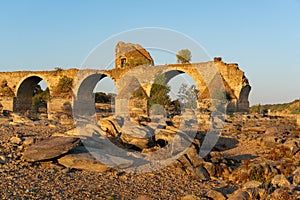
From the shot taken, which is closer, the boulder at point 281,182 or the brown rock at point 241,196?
the brown rock at point 241,196

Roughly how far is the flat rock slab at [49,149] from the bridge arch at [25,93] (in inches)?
966

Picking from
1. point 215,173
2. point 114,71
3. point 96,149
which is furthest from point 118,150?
point 114,71

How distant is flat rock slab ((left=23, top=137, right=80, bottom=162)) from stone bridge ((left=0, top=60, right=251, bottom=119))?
17354 mm

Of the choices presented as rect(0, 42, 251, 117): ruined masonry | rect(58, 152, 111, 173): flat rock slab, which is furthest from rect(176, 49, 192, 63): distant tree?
rect(58, 152, 111, 173): flat rock slab

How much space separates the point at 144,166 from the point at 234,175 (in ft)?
6.12

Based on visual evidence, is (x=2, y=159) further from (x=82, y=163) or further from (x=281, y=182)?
(x=281, y=182)

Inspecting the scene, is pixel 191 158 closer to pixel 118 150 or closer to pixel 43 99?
pixel 118 150

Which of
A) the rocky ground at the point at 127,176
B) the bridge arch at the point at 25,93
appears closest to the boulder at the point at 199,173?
the rocky ground at the point at 127,176

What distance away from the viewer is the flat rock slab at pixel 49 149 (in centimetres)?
620

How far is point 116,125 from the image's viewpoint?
30.1ft

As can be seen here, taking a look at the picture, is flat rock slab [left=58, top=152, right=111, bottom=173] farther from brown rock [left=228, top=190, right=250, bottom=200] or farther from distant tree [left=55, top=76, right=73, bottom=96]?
distant tree [left=55, top=76, right=73, bottom=96]

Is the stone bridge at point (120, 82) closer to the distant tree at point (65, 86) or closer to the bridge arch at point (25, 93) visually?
the bridge arch at point (25, 93)

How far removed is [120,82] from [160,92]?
18.5 ft

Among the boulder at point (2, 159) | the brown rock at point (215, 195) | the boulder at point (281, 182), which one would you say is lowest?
the brown rock at point (215, 195)
